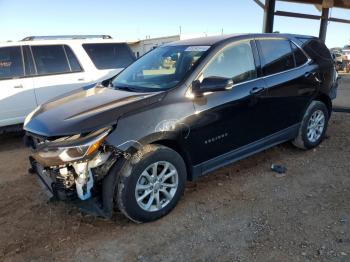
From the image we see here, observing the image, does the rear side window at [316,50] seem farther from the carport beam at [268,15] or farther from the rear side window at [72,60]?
the carport beam at [268,15]

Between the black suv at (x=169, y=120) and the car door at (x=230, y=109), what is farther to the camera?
the car door at (x=230, y=109)

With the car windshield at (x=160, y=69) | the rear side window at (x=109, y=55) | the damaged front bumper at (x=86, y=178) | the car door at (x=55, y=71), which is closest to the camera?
the damaged front bumper at (x=86, y=178)

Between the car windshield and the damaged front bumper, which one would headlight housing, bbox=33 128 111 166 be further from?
the car windshield

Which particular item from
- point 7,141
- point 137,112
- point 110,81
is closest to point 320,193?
point 137,112

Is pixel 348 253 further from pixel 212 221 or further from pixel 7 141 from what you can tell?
pixel 7 141

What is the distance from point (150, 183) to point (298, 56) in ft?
9.90

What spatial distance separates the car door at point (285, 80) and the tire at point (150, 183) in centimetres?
162

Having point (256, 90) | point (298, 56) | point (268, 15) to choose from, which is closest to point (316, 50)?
point (298, 56)

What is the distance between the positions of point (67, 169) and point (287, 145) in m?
3.80

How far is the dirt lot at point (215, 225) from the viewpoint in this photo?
10.0ft

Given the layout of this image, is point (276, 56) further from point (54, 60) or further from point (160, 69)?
point (54, 60)

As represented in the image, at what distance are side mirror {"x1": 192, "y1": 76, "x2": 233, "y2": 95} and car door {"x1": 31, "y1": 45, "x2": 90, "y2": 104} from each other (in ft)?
12.0

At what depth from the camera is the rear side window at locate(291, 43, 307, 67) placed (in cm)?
498

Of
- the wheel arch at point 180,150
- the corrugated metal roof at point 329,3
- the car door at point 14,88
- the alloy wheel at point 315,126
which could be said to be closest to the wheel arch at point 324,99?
the alloy wheel at point 315,126
